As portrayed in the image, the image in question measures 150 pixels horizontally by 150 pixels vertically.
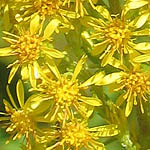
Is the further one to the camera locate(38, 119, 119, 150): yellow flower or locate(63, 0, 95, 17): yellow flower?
locate(38, 119, 119, 150): yellow flower

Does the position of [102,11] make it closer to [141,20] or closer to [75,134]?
[141,20]

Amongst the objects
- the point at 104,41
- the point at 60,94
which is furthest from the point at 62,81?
the point at 104,41

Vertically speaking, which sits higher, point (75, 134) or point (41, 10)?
point (41, 10)

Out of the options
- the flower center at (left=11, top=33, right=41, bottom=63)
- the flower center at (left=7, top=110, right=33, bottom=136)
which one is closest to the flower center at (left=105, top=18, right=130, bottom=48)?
the flower center at (left=11, top=33, right=41, bottom=63)

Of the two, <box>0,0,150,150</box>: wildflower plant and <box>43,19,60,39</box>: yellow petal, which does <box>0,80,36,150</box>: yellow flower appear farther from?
<box>43,19,60,39</box>: yellow petal

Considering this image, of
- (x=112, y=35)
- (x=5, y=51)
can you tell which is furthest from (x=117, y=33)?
(x=5, y=51)

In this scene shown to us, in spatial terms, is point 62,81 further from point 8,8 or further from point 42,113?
point 8,8

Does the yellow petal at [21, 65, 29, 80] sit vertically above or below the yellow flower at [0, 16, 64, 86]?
below
